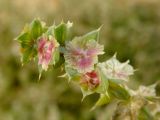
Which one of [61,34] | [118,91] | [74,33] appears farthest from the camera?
[74,33]

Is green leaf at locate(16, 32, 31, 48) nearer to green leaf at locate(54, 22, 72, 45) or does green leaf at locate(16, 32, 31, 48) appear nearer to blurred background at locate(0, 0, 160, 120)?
green leaf at locate(54, 22, 72, 45)

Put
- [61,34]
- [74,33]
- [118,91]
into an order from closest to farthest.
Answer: [61,34] < [118,91] < [74,33]

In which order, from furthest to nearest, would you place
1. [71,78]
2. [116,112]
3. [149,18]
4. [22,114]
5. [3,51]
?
[149,18] < [3,51] < [22,114] < [116,112] < [71,78]

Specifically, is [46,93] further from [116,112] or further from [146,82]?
[116,112]

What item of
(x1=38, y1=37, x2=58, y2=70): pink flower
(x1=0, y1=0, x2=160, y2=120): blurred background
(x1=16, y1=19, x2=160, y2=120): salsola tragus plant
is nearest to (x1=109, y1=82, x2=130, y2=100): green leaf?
(x1=16, y1=19, x2=160, y2=120): salsola tragus plant

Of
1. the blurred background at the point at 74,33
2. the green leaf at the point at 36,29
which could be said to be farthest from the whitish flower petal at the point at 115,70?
the blurred background at the point at 74,33

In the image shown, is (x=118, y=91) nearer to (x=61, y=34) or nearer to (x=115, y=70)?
(x=115, y=70)

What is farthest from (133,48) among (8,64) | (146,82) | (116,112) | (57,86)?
(116,112)

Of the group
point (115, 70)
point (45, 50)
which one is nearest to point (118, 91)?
point (115, 70)
